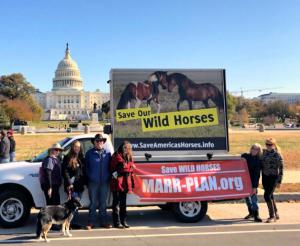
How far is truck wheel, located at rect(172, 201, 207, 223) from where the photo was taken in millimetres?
9156

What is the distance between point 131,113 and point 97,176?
1.90 metres

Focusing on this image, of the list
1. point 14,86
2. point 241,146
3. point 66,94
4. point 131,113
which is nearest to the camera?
point 131,113

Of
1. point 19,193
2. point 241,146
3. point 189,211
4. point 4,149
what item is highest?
point 4,149

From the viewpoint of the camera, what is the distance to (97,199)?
340 inches

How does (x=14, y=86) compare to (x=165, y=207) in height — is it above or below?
above

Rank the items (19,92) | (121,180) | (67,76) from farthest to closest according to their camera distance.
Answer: (67,76) → (19,92) → (121,180)

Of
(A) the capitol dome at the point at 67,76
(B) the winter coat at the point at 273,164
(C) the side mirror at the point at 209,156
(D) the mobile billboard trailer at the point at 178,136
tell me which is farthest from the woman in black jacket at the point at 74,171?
(A) the capitol dome at the point at 67,76

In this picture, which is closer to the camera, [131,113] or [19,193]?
[19,193]

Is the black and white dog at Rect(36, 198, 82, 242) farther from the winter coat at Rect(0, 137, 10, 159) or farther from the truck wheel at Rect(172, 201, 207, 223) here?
the winter coat at Rect(0, 137, 10, 159)

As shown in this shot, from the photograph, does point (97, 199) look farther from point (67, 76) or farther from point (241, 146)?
point (67, 76)

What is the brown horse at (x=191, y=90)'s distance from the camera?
10.0 metres

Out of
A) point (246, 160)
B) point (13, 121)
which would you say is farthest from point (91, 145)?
point (13, 121)

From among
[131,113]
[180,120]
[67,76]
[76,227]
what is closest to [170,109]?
[180,120]

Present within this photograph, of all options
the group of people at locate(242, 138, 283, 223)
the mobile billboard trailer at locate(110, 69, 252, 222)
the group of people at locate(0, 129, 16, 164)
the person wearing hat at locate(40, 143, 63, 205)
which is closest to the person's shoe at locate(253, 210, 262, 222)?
the group of people at locate(242, 138, 283, 223)
